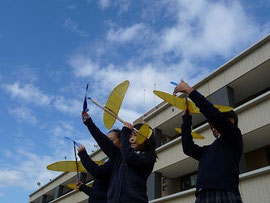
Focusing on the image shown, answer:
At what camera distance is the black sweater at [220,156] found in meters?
2.62

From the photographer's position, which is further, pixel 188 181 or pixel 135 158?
pixel 188 181

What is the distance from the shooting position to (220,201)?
98.0 inches

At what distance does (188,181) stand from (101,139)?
11588 mm

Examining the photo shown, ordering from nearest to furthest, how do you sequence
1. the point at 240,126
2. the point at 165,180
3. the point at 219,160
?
1. the point at 219,160
2. the point at 240,126
3. the point at 165,180

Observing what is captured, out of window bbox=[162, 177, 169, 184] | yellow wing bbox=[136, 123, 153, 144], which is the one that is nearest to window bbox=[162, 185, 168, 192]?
window bbox=[162, 177, 169, 184]

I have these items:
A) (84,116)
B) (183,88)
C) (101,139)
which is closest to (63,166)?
(84,116)

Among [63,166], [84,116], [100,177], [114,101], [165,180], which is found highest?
[165,180]

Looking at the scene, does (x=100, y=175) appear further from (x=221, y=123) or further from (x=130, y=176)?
(x=221, y=123)

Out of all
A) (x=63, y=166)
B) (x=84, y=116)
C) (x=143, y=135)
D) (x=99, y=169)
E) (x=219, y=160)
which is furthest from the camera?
(x=63, y=166)

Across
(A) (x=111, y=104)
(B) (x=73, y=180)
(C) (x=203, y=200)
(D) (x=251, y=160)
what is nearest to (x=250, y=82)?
(D) (x=251, y=160)

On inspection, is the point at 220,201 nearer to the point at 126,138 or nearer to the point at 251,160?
the point at 126,138

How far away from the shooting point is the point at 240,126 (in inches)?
448

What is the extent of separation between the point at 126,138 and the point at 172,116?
12.2 metres

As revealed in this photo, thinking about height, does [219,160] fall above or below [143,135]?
below
